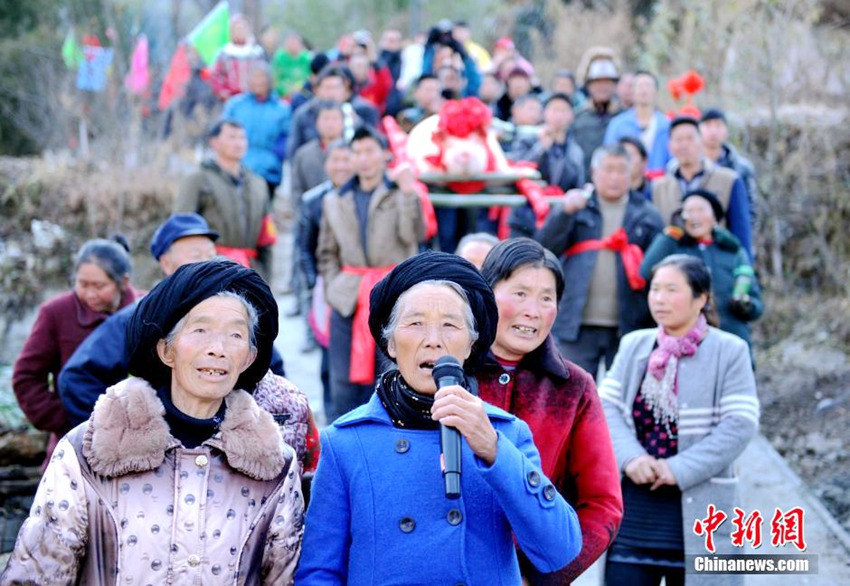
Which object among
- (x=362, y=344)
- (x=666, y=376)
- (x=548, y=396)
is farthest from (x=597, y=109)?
(x=548, y=396)

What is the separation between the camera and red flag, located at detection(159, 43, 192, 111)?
14.2 metres

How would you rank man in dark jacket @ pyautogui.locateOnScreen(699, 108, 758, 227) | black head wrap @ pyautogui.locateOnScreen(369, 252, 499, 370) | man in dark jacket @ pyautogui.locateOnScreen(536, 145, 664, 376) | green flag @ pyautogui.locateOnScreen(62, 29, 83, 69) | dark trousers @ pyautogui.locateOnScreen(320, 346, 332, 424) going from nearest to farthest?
black head wrap @ pyautogui.locateOnScreen(369, 252, 499, 370) → man in dark jacket @ pyautogui.locateOnScreen(536, 145, 664, 376) → dark trousers @ pyautogui.locateOnScreen(320, 346, 332, 424) → man in dark jacket @ pyautogui.locateOnScreen(699, 108, 758, 227) → green flag @ pyautogui.locateOnScreen(62, 29, 83, 69)

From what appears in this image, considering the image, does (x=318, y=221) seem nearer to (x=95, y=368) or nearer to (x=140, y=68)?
(x=95, y=368)

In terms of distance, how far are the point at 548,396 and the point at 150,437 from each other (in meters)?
1.29

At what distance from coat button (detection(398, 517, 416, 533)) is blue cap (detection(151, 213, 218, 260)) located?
9.43 feet

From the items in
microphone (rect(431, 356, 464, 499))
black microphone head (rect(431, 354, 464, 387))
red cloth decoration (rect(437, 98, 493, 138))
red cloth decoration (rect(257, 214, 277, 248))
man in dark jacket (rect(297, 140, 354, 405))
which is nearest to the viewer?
microphone (rect(431, 356, 464, 499))

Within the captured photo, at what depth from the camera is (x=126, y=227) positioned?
11.4 metres

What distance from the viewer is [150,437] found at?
284 centimetres

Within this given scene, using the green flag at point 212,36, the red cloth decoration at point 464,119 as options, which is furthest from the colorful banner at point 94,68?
the red cloth decoration at point 464,119

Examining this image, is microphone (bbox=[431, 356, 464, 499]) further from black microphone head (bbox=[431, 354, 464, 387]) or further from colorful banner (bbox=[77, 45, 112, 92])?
colorful banner (bbox=[77, 45, 112, 92])

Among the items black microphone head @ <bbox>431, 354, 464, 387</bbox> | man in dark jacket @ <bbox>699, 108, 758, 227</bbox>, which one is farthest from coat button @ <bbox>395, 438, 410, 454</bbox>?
man in dark jacket @ <bbox>699, 108, 758, 227</bbox>

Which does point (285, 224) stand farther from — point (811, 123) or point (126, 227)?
point (811, 123)

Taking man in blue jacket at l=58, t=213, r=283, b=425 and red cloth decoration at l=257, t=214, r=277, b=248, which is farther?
red cloth decoration at l=257, t=214, r=277, b=248

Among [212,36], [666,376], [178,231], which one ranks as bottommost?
[666,376]
